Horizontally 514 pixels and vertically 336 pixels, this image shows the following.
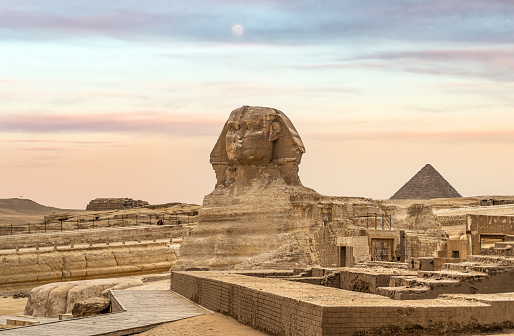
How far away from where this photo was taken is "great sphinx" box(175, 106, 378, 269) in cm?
2291

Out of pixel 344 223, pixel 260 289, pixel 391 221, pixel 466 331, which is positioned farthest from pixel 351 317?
pixel 391 221

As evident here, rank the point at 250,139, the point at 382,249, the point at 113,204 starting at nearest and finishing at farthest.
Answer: the point at 250,139
the point at 382,249
the point at 113,204

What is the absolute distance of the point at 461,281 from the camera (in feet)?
34.7

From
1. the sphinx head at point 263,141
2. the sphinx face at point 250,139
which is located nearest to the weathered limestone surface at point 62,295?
the sphinx face at point 250,139

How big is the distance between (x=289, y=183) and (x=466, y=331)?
16.0 metres

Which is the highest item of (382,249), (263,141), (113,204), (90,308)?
(263,141)

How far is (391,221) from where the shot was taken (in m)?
30.9

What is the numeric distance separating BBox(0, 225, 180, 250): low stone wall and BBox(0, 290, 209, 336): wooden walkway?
21.9 m

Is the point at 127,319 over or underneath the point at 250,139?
underneath

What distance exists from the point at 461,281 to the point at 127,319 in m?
5.50

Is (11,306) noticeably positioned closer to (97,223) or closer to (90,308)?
(90,308)

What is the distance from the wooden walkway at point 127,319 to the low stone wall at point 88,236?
21.9 metres

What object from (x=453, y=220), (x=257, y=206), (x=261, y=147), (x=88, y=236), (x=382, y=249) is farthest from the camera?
(x=453, y=220)

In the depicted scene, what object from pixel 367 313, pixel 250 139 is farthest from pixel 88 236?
pixel 367 313
